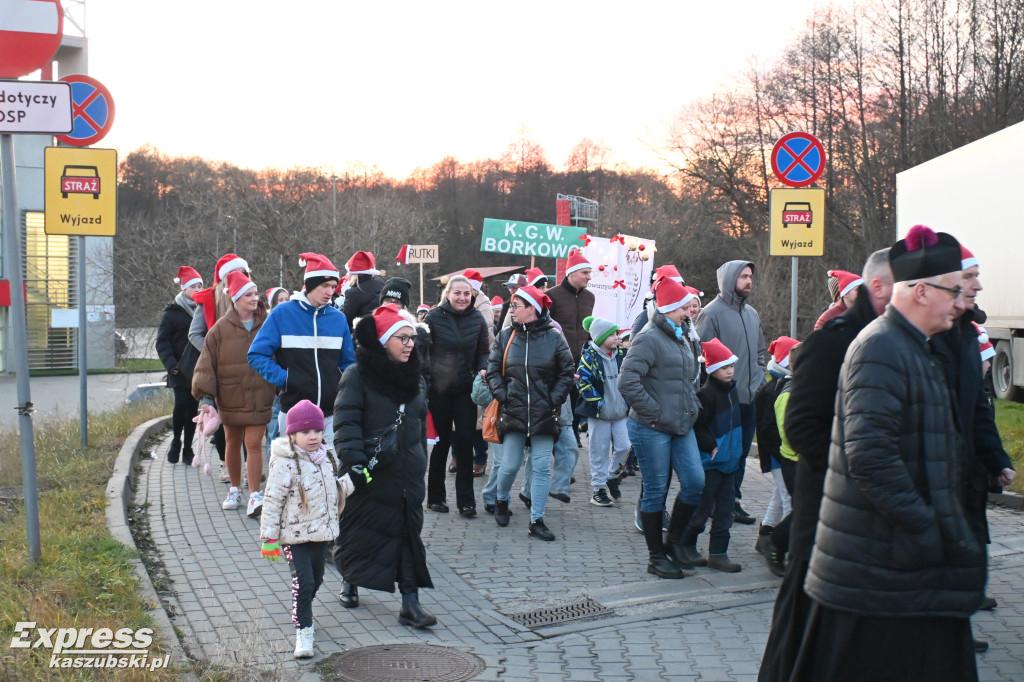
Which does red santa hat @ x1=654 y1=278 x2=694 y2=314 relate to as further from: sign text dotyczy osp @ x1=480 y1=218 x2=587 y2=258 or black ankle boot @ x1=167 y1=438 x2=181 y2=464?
sign text dotyczy osp @ x1=480 y1=218 x2=587 y2=258

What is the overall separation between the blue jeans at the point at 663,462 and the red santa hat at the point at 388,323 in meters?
1.88

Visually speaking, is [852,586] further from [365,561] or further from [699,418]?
[699,418]

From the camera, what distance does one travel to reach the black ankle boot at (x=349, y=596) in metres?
6.14

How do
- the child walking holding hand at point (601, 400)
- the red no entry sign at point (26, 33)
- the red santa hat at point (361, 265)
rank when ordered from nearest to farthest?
1. the red no entry sign at point (26, 33)
2. the child walking holding hand at point (601, 400)
3. the red santa hat at point (361, 265)

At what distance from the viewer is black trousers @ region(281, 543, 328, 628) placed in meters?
5.25

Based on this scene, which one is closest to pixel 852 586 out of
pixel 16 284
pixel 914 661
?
pixel 914 661

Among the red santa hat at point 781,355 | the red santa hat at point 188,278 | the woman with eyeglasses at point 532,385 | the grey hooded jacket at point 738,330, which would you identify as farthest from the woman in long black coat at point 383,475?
the red santa hat at point 188,278

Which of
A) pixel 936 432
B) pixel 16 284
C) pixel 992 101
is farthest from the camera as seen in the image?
pixel 992 101

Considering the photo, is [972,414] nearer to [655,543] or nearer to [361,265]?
[655,543]

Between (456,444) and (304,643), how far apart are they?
12.3ft

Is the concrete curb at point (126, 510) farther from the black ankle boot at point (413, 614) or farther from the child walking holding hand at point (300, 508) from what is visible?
the black ankle boot at point (413, 614)

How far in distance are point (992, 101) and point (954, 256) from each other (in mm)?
34994

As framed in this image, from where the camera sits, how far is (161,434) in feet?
44.8

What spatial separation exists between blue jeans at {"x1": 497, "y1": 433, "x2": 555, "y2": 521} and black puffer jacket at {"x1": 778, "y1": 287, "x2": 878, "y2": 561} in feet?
13.0
